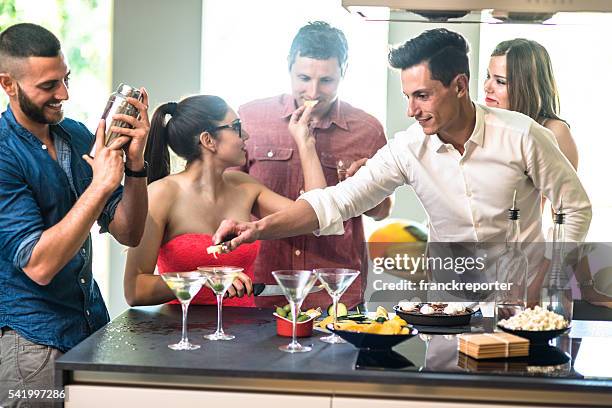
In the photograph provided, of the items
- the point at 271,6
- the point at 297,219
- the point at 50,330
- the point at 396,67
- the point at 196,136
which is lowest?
the point at 50,330

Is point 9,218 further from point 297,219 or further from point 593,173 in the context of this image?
point 593,173

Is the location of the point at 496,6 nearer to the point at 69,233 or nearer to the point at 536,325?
the point at 536,325

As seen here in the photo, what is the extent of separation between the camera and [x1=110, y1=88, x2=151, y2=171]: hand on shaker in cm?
265

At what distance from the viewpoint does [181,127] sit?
3.43 meters

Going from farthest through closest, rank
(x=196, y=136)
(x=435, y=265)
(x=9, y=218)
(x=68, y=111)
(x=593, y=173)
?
(x=68, y=111) < (x=593, y=173) < (x=435, y=265) < (x=196, y=136) < (x=9, y=218)

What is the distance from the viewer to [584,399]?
205 cm

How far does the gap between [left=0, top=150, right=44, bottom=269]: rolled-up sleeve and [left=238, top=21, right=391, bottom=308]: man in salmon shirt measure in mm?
1433

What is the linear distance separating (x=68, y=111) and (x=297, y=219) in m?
2.17

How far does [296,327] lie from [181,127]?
127 centimetres

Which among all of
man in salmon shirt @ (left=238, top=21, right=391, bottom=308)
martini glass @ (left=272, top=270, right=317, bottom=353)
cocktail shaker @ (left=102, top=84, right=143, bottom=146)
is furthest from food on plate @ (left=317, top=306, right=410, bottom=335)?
man in salmon shirt @ (left=238, top=21, right=391, bottom=308)

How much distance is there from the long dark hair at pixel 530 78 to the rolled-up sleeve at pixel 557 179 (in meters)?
0.65

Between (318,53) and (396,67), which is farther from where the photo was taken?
(318,53)

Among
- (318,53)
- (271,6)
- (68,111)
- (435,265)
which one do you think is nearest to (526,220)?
(435,265)

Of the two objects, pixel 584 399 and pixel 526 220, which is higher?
pixel 526 220
